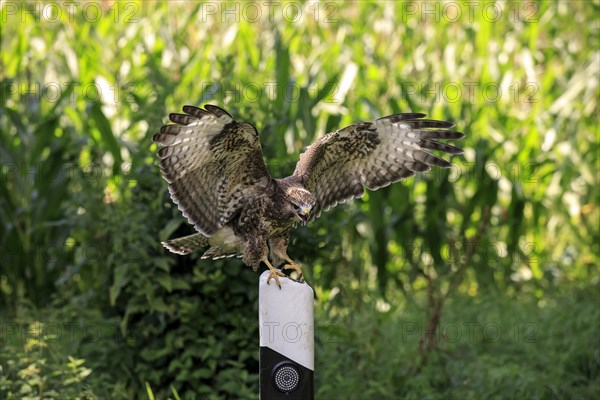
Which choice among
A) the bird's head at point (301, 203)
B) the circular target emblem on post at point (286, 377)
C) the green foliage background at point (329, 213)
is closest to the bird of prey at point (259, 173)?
the bird's head at point (301, 203)

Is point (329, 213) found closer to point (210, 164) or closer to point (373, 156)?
point (373, 156)

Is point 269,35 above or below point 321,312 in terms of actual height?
above

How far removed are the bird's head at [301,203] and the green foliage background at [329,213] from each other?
1.23 metres

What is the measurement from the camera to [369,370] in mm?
5156

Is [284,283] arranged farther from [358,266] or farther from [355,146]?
[358,266]

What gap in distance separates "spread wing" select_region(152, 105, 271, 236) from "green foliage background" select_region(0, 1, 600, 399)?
2.92 feet

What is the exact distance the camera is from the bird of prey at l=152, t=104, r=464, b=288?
361 cm

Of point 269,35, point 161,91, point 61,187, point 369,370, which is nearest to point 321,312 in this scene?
point 369,370

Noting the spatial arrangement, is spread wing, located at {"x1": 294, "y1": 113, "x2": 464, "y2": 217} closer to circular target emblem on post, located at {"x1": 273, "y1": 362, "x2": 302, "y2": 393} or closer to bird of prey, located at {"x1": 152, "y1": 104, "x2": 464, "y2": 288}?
bird of prey, located at {"x1": 152, "y1": 104, "x2": 464, "y2": 288}

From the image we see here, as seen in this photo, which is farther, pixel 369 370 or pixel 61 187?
pixel 61 187

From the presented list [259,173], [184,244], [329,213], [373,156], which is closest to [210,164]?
[259,173]

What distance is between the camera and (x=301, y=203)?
3.54 meters

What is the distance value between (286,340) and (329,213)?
6.28 feet

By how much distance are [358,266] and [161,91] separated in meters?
1.86
